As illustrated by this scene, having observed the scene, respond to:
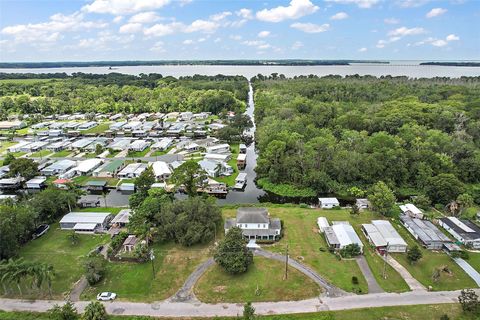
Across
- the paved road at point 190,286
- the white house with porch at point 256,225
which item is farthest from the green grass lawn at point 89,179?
the paved road at point 190,286

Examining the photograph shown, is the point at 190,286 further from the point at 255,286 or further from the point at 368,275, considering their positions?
the point at 368,275

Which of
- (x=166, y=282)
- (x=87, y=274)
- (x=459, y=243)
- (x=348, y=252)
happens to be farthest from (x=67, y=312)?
(x=459, y=243)

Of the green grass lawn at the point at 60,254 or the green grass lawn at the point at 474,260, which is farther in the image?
the green grass lawn at the point at 474,260

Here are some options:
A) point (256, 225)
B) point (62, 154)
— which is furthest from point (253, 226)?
point (62, 154)

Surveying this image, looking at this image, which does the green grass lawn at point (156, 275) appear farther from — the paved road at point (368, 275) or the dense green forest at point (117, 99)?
the dense green forest at point (117, 99)

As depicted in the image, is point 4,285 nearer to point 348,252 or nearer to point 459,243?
point 348,252

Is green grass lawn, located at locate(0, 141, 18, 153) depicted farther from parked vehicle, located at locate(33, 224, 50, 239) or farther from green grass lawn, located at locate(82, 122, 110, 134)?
parked vehicle, located at locate(33, 224, 50, 239)
